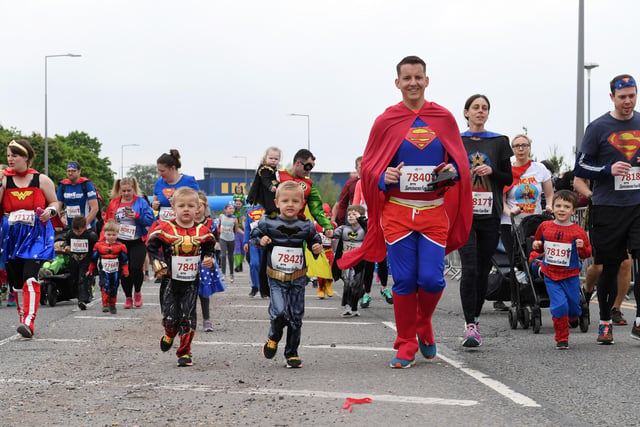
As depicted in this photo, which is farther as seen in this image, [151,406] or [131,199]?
[131,199]

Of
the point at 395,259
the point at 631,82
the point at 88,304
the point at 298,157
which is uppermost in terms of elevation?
the point at 631,82

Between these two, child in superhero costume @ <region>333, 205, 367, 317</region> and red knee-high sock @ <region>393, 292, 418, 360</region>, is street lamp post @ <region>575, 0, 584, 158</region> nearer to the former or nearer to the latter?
child in superhero costume @ <region>333, 205, 367, 317</region>

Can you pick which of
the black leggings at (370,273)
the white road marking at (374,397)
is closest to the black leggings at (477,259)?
the white road marking at (374,397)

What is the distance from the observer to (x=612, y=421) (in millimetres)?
4781

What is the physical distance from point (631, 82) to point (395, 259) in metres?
2.84

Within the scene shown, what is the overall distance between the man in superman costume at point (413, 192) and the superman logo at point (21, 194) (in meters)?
3.96

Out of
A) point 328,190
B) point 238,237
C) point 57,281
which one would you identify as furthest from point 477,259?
point 328,190

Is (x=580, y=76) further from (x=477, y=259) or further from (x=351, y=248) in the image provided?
(x=477, y=259)

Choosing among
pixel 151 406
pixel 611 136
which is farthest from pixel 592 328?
pixel 151 406

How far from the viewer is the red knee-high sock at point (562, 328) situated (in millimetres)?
7852

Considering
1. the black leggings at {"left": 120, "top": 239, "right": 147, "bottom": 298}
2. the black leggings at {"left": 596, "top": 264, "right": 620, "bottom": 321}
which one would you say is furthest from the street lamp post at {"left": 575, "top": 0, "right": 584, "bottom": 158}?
the black leggings at {"left": 596, "top": 264, "right": 620, "bottom": 321}

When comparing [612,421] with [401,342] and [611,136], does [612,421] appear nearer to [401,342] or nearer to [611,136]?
[401,342]

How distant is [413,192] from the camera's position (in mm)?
6879

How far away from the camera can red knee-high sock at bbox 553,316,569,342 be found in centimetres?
785
